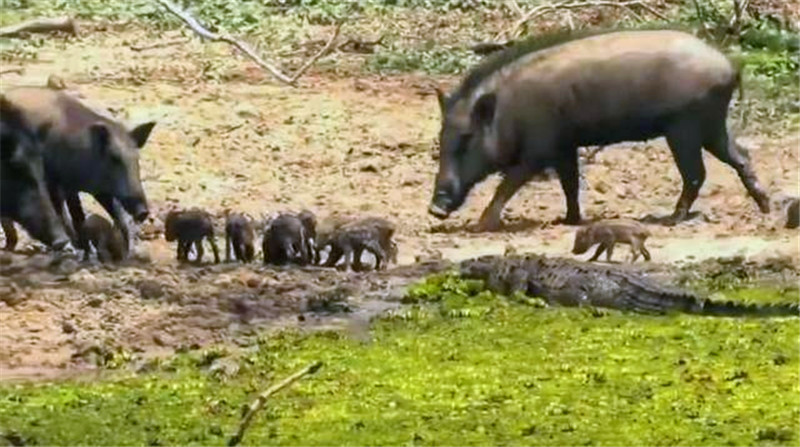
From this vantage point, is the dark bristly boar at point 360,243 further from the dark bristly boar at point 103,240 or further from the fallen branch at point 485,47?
the fallen branch at point 485,47

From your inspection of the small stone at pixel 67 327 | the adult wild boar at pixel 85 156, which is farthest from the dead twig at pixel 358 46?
the small stone at pixel 67 327

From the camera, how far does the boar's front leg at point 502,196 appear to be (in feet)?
49.9

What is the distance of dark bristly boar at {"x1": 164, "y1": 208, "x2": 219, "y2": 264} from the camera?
1355 centimetres

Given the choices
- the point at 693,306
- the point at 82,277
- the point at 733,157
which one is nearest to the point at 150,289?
the point at 82,277

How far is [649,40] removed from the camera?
15.9 meters

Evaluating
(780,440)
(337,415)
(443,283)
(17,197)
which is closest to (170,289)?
(443,283)

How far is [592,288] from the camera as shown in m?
11.2

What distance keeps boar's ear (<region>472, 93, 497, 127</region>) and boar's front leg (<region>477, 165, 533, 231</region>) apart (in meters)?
0.37

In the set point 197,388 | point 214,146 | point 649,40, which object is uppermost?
point 197,388

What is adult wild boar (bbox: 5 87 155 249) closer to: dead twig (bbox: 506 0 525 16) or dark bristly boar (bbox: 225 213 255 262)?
dark bristly boar (bbox: 225 213 255 262)

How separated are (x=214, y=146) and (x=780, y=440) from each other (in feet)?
34.1

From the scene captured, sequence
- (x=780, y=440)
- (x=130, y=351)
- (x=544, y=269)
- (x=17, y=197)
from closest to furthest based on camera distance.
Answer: (x=780, y=440) → (x=130, y=351) → (x=544, y=269) → (x=17, y=197)

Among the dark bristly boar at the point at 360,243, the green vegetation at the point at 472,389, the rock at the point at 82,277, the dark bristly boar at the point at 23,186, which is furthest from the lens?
the dark bristly boar at the point at 23,186

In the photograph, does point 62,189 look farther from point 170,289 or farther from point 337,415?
point 337,415
